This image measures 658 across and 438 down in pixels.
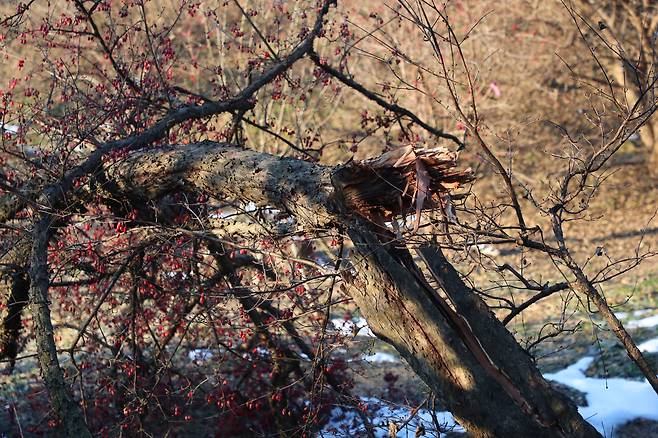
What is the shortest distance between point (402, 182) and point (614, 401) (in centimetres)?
479

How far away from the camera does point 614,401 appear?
7.56m

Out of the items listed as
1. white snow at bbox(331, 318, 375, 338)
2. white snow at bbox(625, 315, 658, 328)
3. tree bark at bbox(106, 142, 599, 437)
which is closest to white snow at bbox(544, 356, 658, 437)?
white snow at bbox(625, 315, 658, 328)

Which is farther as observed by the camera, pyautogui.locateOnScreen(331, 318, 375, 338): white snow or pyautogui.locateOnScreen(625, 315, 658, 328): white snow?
pyautogui.locateOnScreen(625, 315, 658, 328): white snow

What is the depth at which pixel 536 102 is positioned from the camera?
18406 mm

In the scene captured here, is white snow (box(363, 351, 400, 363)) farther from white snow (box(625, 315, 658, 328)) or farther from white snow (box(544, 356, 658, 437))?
white snow (box(625, 315, 658, 328))

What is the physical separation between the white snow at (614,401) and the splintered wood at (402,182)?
3794 mm

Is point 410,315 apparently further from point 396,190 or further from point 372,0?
point 372,0

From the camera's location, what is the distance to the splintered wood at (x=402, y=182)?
363 cm

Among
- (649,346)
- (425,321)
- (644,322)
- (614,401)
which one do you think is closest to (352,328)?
(425,321)

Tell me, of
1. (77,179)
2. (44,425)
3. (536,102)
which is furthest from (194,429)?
(536,102)

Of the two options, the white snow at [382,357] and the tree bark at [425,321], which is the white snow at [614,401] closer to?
the white snow at [382,357]

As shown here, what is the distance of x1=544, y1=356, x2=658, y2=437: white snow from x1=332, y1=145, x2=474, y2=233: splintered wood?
3.79 meters

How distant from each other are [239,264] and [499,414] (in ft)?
10.1

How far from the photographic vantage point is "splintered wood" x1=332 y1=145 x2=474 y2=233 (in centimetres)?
363
